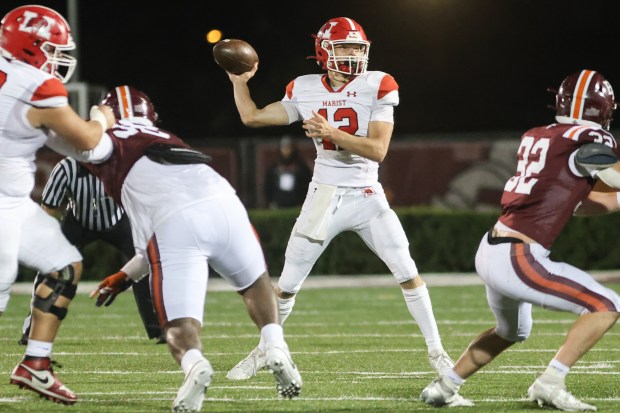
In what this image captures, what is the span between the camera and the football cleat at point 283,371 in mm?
5238

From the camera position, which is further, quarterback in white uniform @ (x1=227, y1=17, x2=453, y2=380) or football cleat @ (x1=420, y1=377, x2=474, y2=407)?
quarterback in white uniform @ (x1=227, y1=17, x2=453, y2=380)

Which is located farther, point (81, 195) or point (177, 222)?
point (81, 195)

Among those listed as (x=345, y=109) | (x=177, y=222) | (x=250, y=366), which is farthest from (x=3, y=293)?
(x=345, y=109)

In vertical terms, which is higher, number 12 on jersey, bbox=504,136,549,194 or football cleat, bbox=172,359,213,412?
A: number 12 on jersey, bbox=504,136,549,194

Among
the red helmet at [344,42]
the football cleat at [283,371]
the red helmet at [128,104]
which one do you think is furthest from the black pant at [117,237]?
the football cleat at [283,371]

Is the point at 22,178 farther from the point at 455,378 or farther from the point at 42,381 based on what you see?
the point at 455,378

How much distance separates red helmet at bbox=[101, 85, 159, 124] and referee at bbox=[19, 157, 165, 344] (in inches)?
56.7

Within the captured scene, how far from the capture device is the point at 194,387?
496 cm

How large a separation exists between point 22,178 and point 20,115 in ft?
0.94

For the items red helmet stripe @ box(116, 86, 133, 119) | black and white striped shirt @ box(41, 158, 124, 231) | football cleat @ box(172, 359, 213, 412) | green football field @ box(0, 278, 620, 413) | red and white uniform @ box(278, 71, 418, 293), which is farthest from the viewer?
black and white striped shirt @ box(41, 158, 124, 231)

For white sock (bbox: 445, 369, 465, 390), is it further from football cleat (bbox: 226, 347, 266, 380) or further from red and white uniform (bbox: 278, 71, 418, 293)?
football cleat (bbox: 226, 347, 266, 380)

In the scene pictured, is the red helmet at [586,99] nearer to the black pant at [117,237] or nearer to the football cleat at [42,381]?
the football cleat at [42,381]

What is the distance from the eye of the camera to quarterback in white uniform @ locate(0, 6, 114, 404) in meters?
5.20

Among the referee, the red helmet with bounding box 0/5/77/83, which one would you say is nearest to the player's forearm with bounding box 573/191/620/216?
the red helmet with bounding box 0/5/77/83
